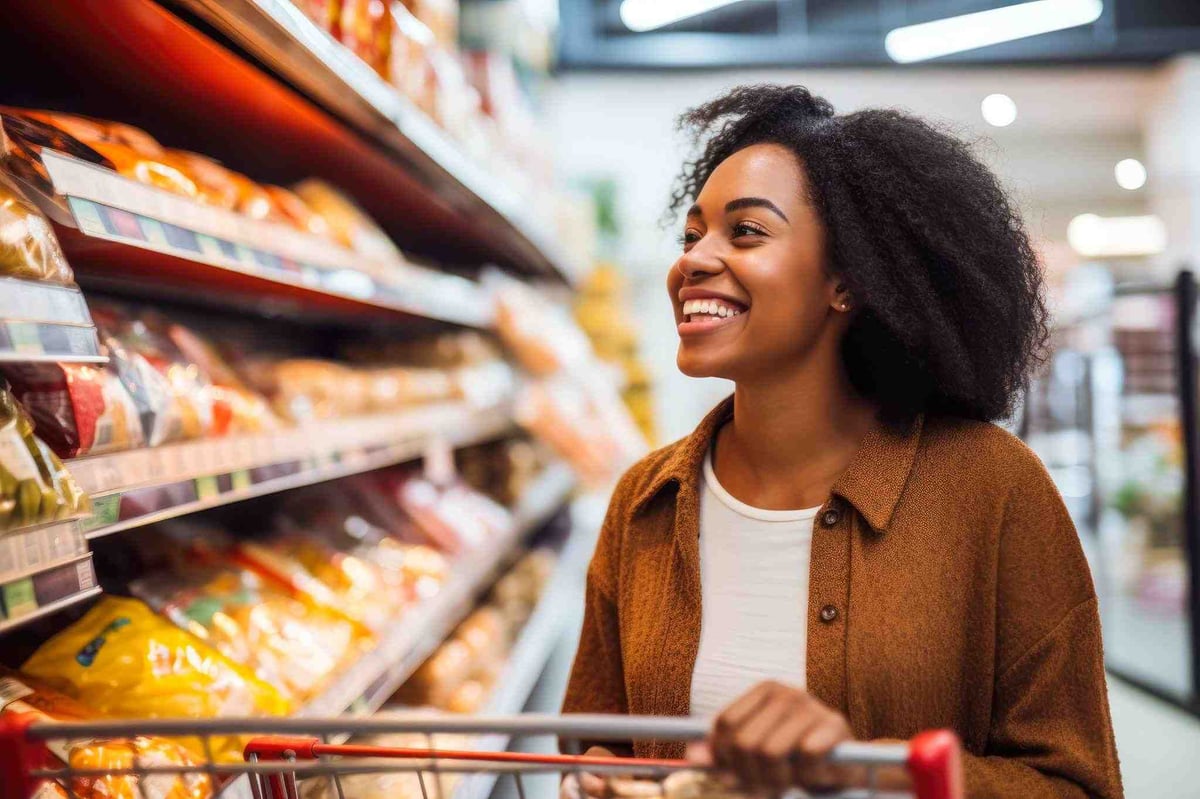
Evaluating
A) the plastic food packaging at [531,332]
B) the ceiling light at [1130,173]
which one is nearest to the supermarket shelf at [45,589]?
the plastic food packaging at [531,332]

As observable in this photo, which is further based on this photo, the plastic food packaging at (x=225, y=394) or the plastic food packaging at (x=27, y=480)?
the plastic food packaging at (x=225, y=394)

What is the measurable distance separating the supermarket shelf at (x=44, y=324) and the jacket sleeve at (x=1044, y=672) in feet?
3.70

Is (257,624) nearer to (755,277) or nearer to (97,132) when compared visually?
(97,132)

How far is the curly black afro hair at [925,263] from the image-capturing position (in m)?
1.38

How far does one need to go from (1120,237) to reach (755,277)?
20.2ft

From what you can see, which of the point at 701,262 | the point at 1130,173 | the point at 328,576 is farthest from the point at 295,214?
the point at 1130,173

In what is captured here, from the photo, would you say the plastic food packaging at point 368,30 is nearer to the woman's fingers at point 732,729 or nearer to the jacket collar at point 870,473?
the jacket collar at point 870,473

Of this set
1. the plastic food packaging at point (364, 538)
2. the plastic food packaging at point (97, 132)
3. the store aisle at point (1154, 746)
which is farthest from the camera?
the store aisle at point (1154, 746)

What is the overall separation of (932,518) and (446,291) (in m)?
2.01

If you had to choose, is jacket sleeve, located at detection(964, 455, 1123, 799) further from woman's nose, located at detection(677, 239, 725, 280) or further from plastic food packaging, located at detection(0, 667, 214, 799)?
plastic food packaging, located at detection(0, 667, 214, 799)

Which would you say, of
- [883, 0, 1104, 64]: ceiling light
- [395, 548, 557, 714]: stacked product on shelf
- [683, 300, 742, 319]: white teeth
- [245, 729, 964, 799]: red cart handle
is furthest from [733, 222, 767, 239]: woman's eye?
[883, 0, 1104, 64]: ceiling light

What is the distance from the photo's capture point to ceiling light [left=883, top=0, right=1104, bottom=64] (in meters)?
6.19

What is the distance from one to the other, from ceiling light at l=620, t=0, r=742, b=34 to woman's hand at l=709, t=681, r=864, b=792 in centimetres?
620

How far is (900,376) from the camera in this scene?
56.6 inches
